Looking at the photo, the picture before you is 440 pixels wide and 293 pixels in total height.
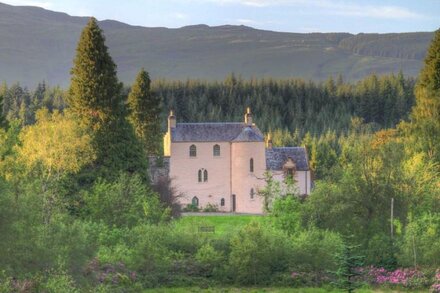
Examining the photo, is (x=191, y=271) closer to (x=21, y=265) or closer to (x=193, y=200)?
(x=21, y=265)

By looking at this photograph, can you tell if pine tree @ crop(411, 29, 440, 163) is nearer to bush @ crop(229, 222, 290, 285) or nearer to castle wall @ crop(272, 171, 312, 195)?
castle wall @ crop(272, 171, 312, 195)

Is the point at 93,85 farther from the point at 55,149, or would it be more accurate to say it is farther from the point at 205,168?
the point at 205,168

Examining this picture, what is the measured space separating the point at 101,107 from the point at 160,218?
8.17 m

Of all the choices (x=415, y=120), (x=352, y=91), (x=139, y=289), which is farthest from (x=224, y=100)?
(x=139, y=289)

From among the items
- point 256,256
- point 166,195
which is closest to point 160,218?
point 256,256

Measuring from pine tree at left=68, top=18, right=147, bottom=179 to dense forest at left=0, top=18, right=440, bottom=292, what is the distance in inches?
2.5

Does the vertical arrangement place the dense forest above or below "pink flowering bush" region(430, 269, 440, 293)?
above

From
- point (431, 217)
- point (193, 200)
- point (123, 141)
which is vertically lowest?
point (193, 200)

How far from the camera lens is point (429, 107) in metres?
53.4

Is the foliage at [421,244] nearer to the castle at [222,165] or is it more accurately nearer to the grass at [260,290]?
the grass at [260,290]

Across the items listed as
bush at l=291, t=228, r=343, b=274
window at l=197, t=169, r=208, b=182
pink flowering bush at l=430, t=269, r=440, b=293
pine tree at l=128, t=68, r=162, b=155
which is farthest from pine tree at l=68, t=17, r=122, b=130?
window at l=197, t=169, r=208, b=182

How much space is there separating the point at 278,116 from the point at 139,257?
106m

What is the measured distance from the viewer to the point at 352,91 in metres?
156

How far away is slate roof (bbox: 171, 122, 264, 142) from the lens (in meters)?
69.6
